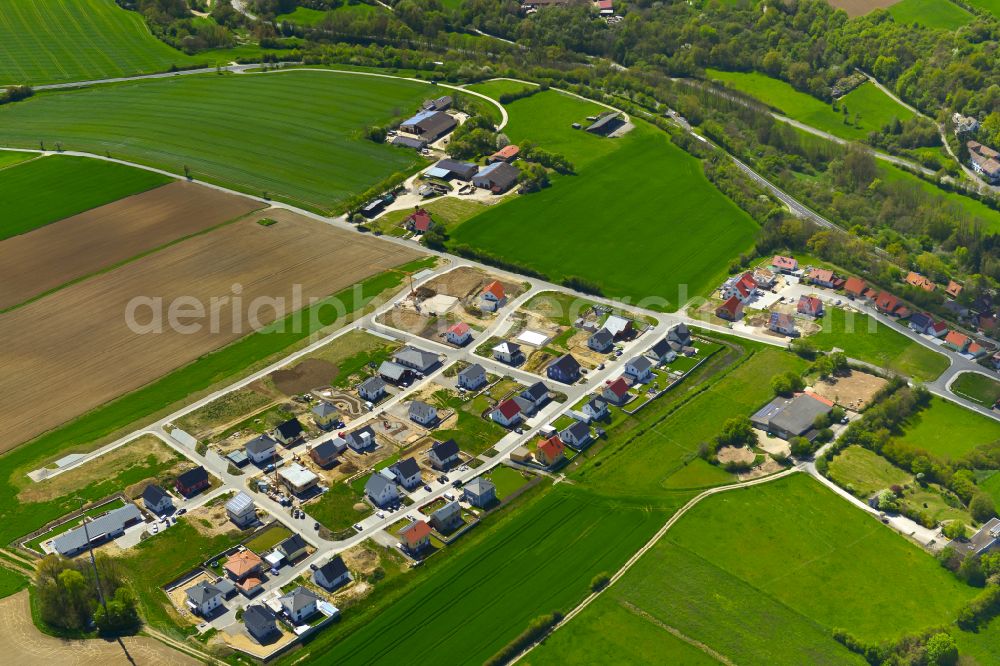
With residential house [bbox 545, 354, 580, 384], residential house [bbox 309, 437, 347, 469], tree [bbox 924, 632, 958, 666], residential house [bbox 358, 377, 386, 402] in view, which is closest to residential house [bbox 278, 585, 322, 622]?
residential house [bbox 309, 437, 347, 469]

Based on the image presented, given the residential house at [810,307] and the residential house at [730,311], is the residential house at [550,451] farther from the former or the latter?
the residential house at [810,307]

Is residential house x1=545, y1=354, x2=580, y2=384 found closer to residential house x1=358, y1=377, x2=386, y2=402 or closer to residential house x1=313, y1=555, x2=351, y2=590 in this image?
residential house x1=358, y1=377, x2=386, y2=402

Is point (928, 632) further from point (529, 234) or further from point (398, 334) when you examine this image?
point (529, 234)

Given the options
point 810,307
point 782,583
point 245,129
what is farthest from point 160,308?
point 810,307

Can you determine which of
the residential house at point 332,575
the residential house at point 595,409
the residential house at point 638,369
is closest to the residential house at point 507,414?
the residential house at point 595,409

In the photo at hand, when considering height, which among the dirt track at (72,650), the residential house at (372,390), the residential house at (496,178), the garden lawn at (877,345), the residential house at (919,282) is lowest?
the dirt track at (72,650)

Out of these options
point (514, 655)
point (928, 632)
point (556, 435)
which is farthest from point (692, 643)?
point (556, 435)

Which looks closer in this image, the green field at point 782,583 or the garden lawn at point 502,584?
the garden lawn at point 502,584
